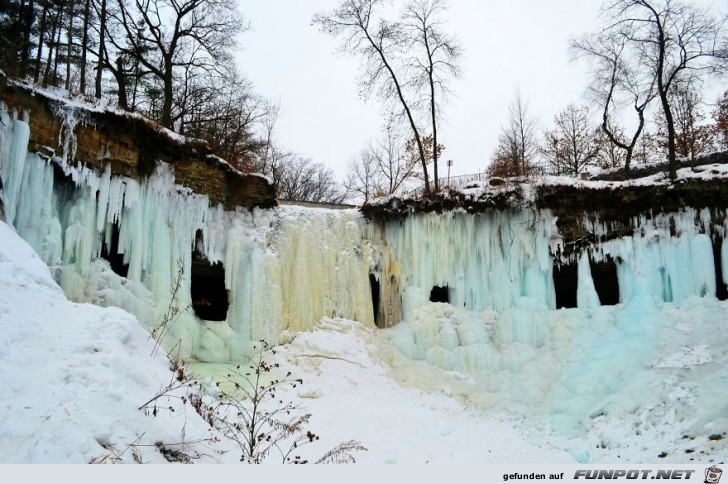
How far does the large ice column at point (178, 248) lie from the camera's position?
1007 centimetres

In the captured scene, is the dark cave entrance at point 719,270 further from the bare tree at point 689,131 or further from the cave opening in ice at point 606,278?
the bare tree at point 689,131

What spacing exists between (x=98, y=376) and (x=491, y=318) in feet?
37.6

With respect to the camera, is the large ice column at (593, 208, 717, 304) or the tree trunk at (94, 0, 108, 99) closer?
the large ice column at (593, 208, 717, 304)

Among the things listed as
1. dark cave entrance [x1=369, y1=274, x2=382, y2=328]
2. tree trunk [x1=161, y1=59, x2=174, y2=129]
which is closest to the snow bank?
dark cave entrance [x1=369, y1=274, x2=382, y2=328]

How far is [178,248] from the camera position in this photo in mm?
12602

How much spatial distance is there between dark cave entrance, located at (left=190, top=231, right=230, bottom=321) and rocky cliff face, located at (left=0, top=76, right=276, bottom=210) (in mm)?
1771

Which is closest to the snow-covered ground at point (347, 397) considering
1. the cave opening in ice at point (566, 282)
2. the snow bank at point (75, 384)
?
the snow bank at point (75, 384)

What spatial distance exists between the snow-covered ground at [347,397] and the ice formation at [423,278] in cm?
13

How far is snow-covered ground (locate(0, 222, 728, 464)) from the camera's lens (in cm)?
389

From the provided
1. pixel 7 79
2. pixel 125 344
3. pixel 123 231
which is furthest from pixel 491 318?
pixel 7 79

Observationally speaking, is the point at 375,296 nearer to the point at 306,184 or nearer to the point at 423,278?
the point at 423,278

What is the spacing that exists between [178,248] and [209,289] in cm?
334

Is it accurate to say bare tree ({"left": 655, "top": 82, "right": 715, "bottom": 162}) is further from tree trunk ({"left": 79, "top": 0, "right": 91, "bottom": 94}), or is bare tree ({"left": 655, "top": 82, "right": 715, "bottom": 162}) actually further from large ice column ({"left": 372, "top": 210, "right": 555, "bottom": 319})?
tree trunk ({"left": 79, "top": 0, "right": 91, "bottom": 94})

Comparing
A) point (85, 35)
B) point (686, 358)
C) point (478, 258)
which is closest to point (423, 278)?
point (478, 258)
